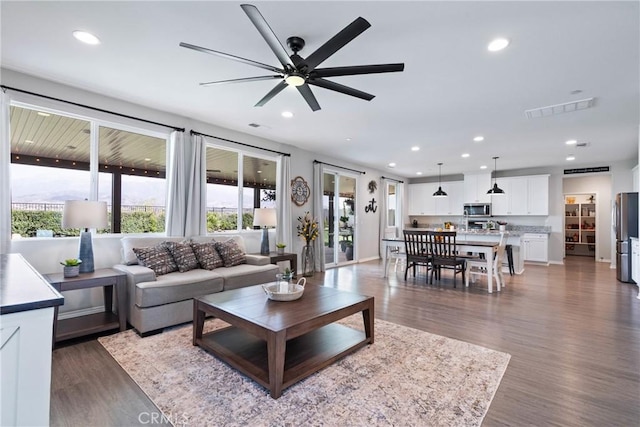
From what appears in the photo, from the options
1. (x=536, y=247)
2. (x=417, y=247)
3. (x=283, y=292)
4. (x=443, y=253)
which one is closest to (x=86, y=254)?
(x=283, y=292)

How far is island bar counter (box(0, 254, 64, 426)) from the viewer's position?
102 cm

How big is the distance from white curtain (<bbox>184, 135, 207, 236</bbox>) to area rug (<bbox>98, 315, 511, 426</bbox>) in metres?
1.90

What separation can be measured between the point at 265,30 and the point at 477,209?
903 centimetres

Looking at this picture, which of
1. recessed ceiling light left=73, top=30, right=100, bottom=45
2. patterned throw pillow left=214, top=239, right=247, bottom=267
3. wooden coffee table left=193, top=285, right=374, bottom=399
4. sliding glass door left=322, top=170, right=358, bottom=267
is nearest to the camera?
wooden coffee table left=193, top=285, right=374, bottom=399

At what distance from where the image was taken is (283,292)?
2832 mm

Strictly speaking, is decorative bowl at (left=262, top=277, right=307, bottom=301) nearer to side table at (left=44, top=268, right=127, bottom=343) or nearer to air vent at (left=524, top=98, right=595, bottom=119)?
side table at (left=44, top=268, right=127, bottom=343)

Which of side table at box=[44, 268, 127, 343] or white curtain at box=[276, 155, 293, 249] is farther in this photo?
white curtain at box=[276, 155, 293, 249]

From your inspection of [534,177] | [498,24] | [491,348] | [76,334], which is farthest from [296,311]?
[534,177]

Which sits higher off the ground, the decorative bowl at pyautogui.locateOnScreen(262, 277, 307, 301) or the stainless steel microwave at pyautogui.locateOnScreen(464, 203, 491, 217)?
the stainless steel microwave at pyautogui.locateOnScreen(464, 203, 491, 217)

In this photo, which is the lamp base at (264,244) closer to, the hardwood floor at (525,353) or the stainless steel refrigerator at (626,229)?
the hardwood floor at (525,353)

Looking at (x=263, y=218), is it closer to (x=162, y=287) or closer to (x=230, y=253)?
(x=230, y=253)

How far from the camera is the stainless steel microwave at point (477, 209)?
360 inches

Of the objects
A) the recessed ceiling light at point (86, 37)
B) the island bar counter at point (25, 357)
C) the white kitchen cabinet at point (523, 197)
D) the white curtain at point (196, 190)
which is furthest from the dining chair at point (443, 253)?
the island bar counter at point (25, 357)

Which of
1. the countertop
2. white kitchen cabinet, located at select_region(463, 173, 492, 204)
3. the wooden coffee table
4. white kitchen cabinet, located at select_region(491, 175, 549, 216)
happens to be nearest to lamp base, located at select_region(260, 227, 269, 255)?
the wooden coffee table
